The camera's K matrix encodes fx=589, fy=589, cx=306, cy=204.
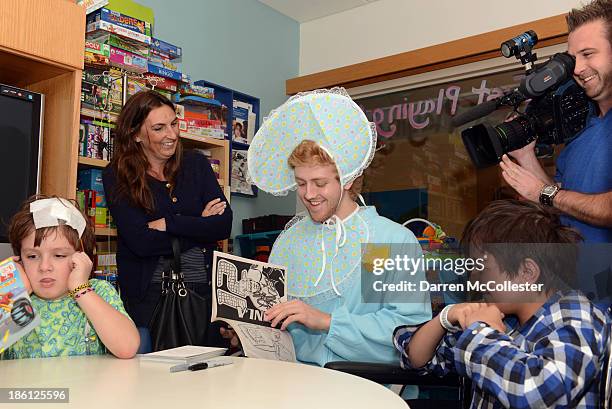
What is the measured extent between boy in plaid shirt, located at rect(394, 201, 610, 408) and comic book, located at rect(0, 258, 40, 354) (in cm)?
81

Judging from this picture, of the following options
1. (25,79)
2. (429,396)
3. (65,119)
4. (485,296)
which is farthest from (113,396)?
(25,79)

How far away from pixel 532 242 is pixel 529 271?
6 cm

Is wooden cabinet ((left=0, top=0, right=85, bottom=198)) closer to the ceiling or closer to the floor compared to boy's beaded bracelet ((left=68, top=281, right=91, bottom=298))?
closer to the ceiling

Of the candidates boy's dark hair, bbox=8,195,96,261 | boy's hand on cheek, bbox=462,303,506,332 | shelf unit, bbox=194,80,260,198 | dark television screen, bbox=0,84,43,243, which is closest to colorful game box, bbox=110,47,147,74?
dark television screen, bbox=0,84,43,243

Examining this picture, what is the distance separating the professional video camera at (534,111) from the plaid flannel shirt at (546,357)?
2.10ft

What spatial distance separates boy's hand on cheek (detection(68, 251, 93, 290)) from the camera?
141 cm

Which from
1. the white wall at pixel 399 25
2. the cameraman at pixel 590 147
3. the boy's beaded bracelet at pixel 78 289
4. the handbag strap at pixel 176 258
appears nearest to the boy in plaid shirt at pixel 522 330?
the cameraman at pixel 590 147

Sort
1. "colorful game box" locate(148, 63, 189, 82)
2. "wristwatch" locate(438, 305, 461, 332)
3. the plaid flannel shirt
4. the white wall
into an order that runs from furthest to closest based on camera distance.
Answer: the white wall, "colorful game box" locate(148, 63, 189, 82), "wristwatch" locate(438, 305, 461, 332), the plaid flannel shirt

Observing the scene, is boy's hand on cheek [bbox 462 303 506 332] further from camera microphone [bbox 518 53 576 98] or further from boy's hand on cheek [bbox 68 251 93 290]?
boy's hand on cheek [bbox 68 251 93 290]

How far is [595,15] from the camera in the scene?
157 centimetres

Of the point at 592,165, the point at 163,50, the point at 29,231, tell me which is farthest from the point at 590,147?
the point at 163,50

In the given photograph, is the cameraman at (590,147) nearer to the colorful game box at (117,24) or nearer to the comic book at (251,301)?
the comic book at (251,301)

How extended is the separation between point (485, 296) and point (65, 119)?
1.67 m

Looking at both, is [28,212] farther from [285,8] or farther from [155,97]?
[285,8]
